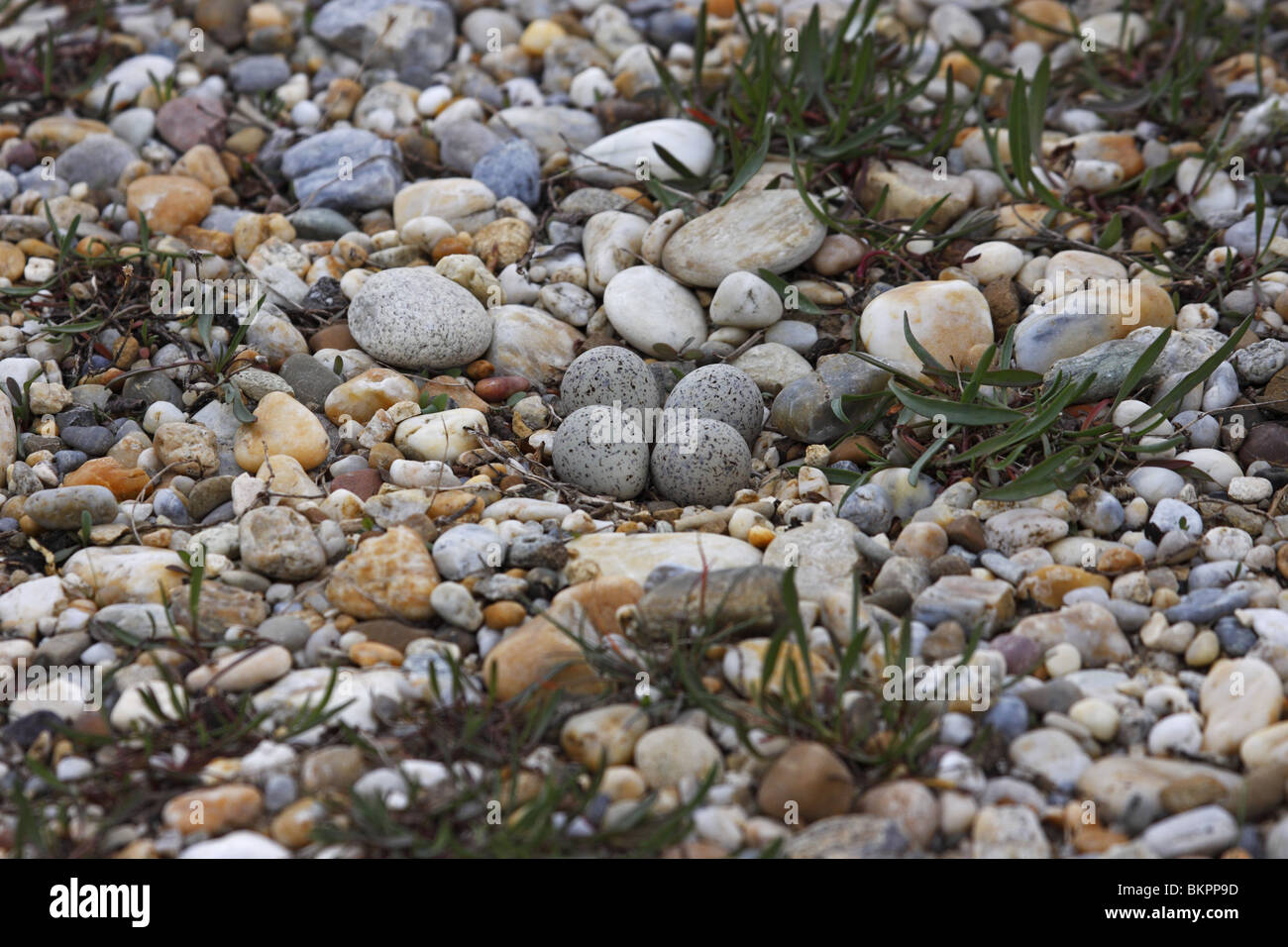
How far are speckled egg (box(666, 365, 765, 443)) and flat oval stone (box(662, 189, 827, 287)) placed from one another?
52cm

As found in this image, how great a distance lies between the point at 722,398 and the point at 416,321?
1.03 metres

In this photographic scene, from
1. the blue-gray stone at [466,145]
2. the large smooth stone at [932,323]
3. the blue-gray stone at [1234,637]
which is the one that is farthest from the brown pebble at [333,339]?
the blue-gray stone at [1234,637]

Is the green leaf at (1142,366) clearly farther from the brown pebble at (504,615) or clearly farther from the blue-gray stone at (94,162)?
the blue-gray stone at (94,162)

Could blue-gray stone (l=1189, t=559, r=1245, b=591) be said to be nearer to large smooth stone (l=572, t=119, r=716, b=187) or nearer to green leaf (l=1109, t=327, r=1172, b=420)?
green leaf (l=1109, t=327, r=1172, b=420)

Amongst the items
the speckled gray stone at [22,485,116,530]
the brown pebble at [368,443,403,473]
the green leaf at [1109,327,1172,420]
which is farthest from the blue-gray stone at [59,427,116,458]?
the green leaf at [1109,327,1172,420]

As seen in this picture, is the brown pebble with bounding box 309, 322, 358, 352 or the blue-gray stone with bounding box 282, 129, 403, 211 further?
the blue-gray stone with bounding box 282, 129, 403, 211

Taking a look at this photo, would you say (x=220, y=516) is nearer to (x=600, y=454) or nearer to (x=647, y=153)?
(x=600, y=454)

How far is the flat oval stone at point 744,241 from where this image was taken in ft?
13.4

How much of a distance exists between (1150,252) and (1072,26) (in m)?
1.71

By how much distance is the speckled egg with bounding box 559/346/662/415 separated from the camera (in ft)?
12.1
